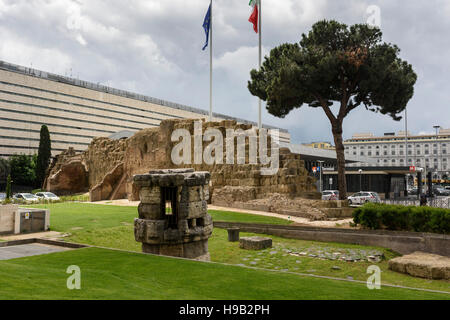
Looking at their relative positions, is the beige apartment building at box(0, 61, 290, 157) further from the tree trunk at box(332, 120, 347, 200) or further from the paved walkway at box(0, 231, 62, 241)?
the paved walkway at box(0, 231, 62, 241)

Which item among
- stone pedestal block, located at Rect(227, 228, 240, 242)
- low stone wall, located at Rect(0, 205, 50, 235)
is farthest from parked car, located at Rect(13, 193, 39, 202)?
stone pedestal block, located at Rect(227, 228, 240, 242)

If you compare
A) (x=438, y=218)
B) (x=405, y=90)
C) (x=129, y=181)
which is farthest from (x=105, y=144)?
(x=438, y=218)

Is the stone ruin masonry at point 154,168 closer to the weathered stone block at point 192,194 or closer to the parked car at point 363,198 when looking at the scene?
the parked car at point 363,198

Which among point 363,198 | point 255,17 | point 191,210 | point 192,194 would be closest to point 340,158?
point 363,198

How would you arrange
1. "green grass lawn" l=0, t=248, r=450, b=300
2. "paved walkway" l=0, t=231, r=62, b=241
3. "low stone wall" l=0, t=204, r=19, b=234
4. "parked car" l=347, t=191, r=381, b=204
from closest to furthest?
"green grass lawn" l=0, t=248, r=450, b=300
"paved walkway" l=0, t=231, r=62, b=241
"low stone wall" l=0, t=204, r=19, b=234
"parked car" l=347, t=191, r=381, b=204

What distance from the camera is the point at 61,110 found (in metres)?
67.5

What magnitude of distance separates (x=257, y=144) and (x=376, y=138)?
9029 cm

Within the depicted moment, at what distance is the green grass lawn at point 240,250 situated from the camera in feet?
34.0

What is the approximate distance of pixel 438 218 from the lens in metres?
13.6

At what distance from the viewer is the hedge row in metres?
13.6

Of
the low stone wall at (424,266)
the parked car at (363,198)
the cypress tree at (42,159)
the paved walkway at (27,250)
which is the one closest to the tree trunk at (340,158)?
the parked car at (363,198)

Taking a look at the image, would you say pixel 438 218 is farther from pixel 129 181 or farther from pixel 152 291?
pixel 129 181

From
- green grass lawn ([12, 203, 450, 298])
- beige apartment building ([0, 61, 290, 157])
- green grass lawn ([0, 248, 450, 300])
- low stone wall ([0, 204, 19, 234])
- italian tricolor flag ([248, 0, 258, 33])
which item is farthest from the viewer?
beige apartment building ([0, 61, 290, 157])

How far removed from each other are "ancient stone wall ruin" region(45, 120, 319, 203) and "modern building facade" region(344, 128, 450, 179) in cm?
7860
